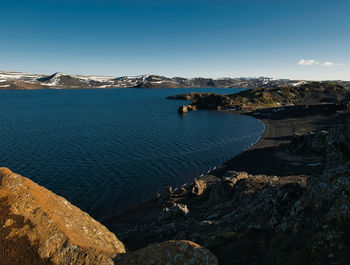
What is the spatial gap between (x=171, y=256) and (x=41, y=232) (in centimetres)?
722

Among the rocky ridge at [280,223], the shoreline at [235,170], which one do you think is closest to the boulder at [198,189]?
the shoreline at [235,170]

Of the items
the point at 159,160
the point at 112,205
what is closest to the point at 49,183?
the point at 112,205

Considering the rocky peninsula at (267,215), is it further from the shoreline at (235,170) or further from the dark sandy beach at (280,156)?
the dark sandy beach at (280,156)

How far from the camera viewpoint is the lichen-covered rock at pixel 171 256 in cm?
1027

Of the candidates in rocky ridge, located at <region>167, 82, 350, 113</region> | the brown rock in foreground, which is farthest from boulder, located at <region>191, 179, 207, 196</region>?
rocky ridge, located at <region>167, 82, 350, 113</region>

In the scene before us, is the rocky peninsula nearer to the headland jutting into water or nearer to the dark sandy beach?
the headland jutting into water

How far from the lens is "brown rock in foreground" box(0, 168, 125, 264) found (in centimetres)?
998

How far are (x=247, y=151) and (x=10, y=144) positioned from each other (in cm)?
7546

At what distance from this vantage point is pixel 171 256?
10.4 meters

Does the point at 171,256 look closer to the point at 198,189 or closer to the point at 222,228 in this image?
the point at 222,228

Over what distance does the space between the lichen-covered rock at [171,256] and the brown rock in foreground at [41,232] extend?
43.0 inches

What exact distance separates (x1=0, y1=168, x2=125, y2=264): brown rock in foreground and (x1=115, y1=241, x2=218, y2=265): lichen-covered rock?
1.09 m

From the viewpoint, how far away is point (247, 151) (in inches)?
2361

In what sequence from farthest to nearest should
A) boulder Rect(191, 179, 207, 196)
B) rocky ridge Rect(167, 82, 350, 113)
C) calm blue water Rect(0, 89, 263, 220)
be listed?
1. rocky ridge Rect(167, 82, 350, 113)
2. calm blue water Rect(0, 89, 263, 220)
3. boulder Rect(191, 179, 207, 196)
